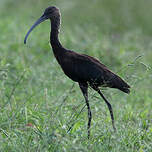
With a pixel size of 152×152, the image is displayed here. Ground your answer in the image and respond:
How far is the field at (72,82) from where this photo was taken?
416 centimetres

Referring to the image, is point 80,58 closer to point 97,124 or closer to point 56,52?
point 56,52

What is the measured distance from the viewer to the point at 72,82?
6.58 metres

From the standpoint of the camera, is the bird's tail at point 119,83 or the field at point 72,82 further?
the bird's tail at point 119,83

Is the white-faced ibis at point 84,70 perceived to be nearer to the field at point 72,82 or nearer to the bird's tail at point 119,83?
the bird's tail at point 119,83

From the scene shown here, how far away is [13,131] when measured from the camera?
434cm

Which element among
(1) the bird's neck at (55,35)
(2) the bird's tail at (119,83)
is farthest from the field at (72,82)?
(1) the bird's neck at (55,35)

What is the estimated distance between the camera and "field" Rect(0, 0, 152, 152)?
416 centimetres

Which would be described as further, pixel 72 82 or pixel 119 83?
pixel 72 82

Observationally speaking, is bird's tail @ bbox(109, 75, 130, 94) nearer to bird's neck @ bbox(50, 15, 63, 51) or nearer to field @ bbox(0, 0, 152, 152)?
field @ bbox(0, 0, 152, 152)

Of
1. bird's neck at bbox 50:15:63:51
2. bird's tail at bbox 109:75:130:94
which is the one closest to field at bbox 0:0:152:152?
bird's tail at bbox 109:75:130:94

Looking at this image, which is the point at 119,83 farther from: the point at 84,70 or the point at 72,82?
the point at 72,82

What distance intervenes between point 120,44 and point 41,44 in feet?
5.85

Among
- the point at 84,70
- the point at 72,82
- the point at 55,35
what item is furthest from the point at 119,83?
the point at 72,82

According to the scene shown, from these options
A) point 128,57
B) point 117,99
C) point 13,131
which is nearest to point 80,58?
point 13,131
